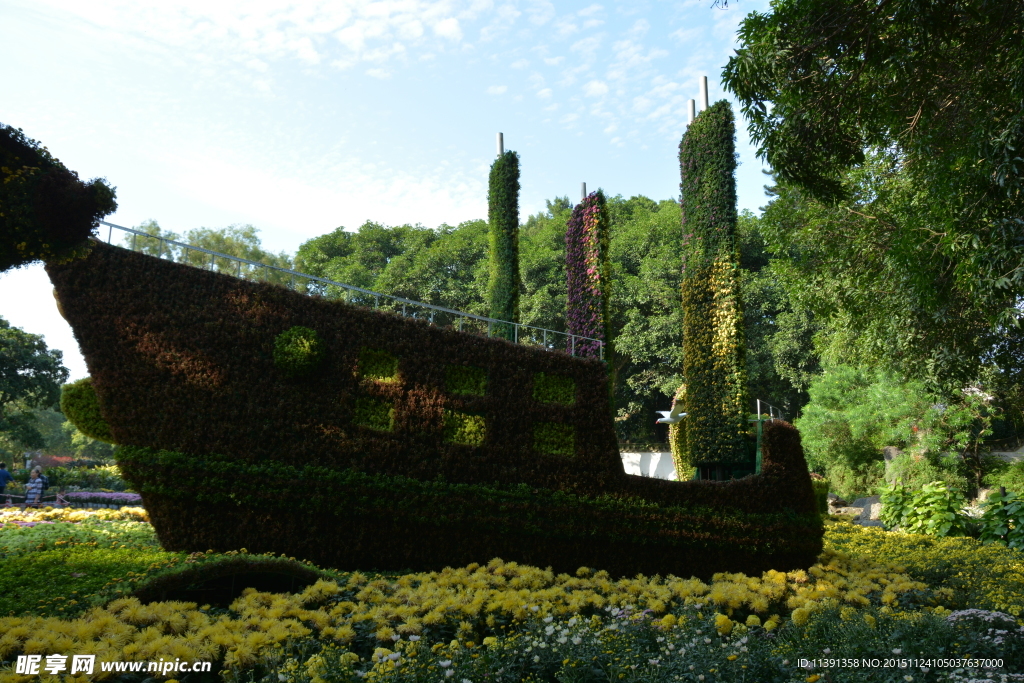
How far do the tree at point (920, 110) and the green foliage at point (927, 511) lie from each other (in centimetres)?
573

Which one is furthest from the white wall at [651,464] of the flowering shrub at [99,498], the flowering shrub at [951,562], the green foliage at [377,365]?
the green foliage at [377,365]

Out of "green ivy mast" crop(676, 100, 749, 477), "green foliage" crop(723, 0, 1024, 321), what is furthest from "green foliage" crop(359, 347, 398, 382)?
"green foliage" crop(723, 0, 1024, 321)

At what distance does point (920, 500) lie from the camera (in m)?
15.0

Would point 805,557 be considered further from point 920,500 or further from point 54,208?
point 54,208

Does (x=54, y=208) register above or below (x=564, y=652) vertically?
→ above

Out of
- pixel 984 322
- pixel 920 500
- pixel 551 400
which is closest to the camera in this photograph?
pixel 551 400

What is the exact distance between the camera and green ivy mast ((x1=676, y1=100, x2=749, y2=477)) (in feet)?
35.5

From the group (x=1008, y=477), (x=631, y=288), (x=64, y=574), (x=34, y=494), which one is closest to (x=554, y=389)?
(x=64, y=574)

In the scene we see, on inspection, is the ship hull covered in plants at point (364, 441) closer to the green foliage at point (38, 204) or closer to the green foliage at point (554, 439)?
the green foliage at point (554, 439)

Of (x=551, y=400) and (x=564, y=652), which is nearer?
(x=564, y=652)

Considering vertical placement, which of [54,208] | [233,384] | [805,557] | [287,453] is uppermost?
[54,208]

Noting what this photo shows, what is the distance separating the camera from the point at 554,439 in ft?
29.5

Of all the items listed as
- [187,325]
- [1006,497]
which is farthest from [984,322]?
[187,325]

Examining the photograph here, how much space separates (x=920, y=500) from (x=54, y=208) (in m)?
16.4
